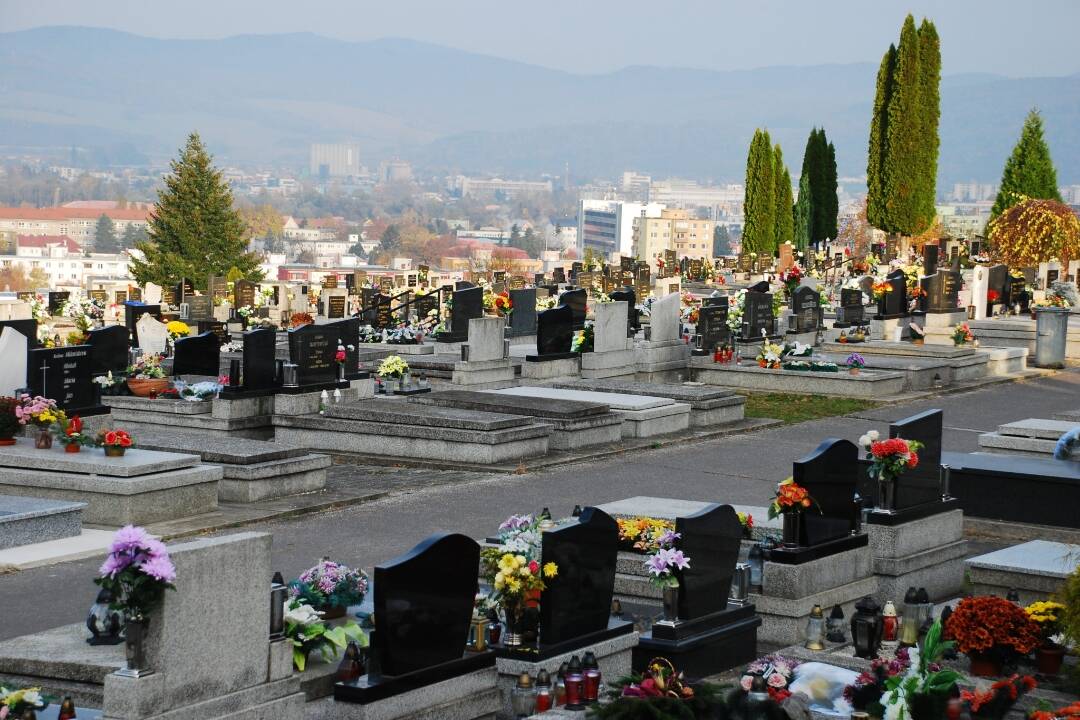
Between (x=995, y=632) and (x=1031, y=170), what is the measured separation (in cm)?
5524

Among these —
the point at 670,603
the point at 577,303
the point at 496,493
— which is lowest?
the point at 496,493

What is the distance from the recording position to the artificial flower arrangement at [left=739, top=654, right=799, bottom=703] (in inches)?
324

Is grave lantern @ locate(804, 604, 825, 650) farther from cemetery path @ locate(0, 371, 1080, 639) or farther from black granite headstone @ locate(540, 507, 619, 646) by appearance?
cemetery path @ locate(0, 371, 1080, 639)

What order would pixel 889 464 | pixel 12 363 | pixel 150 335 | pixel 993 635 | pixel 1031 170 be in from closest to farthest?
pixel 993 635
pixel 889 464
pixel 12 363
pixel 150 335
pixel 1031 170

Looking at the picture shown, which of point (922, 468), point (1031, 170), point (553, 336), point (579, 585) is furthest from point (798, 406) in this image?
point (1031, 170)

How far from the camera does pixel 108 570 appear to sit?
23.9ft

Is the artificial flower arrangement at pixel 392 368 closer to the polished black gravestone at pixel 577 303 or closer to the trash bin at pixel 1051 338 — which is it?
the polished black gravestone at pixel 577 303

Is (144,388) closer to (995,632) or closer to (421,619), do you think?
(421,619)

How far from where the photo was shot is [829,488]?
11250mm

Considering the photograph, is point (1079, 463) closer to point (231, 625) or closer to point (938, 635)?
point (938, 635)

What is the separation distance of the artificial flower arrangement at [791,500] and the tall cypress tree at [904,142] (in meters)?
49.6

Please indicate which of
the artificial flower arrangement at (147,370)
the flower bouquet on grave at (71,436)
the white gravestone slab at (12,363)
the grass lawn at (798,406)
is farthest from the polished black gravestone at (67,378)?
the grass lawn at (798,406)

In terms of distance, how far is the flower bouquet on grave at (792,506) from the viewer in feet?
35.1

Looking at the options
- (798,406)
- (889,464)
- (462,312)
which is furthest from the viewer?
(462,312)
